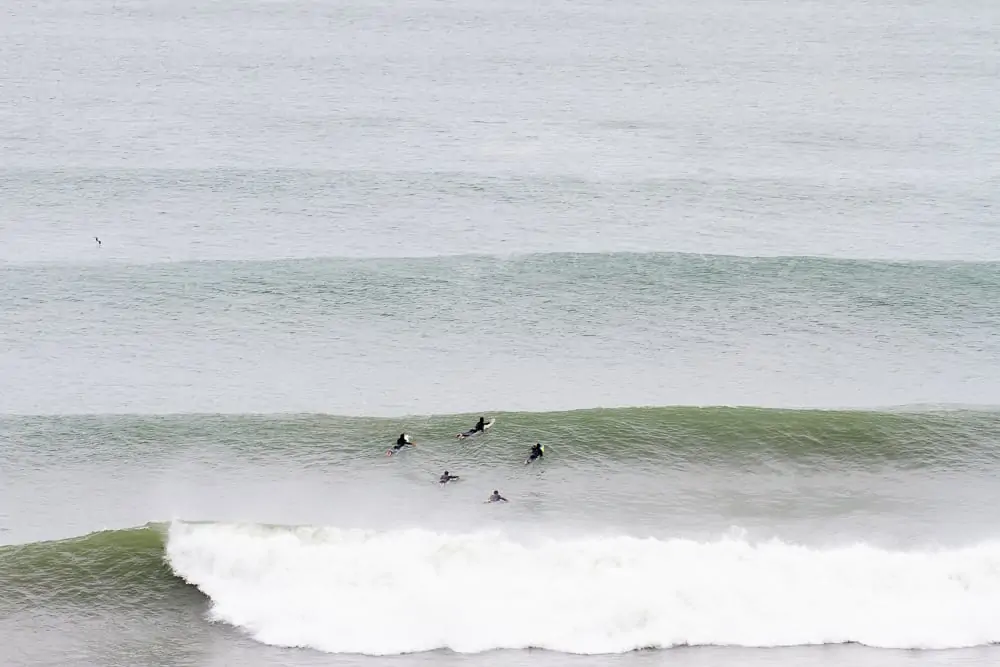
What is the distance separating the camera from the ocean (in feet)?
78.3

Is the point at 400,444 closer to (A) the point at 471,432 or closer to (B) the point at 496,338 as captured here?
(A) the point at 471,432

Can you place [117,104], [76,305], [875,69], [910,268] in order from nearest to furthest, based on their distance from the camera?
[76,305] → [910,268] → [117,104] → [875,69]

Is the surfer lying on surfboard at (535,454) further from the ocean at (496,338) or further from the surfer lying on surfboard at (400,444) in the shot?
the surfer lying on surfboard at (400,444)

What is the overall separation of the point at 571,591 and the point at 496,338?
1311 cm

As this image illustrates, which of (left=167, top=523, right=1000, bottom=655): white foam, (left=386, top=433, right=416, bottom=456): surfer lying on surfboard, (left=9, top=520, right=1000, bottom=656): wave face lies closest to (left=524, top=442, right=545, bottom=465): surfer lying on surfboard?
(left=386, top=433, right=416, bottom=456): surfer lying on surfboard

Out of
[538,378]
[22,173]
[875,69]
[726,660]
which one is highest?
[875,69]

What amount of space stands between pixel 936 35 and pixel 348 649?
5219 cm

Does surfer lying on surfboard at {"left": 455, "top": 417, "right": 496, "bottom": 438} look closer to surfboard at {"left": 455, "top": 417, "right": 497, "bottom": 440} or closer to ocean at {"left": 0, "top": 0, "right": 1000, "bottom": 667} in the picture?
surfboard at {"left": 455, "top": 417, "right": 497, "bottom": 440}

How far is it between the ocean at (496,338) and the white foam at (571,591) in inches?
3.0

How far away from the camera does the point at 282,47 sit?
200 ft

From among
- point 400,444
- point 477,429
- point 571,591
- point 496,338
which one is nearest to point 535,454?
point 477,429

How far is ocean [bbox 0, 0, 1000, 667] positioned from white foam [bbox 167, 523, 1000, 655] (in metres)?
0.08

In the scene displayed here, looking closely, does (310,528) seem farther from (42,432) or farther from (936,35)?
(936,35)

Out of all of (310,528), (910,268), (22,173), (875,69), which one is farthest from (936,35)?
(310,528)
